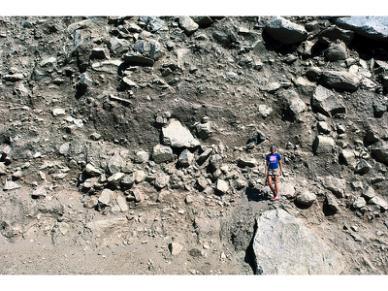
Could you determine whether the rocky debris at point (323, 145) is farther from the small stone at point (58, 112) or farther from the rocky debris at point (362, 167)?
the small stone at point (58, 112)

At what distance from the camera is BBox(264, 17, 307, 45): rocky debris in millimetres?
8745

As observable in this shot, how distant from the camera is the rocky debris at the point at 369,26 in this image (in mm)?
8688

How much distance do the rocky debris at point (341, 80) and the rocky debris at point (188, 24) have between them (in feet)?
10.7

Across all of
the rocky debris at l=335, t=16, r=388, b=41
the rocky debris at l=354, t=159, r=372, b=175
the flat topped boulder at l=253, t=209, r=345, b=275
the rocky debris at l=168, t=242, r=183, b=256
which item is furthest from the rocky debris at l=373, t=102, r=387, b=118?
the rocky debris at l=168, t=242, r=183, b=256

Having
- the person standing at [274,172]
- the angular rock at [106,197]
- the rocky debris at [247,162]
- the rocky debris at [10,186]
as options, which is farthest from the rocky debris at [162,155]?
the rocky debris at [10,186]

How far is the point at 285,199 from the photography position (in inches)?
290

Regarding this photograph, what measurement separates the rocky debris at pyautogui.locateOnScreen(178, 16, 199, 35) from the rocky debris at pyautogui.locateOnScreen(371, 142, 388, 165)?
494cm

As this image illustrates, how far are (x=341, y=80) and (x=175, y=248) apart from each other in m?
5.21

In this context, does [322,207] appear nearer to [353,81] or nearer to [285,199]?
[285,199]

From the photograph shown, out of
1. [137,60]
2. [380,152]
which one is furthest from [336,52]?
[137,60]

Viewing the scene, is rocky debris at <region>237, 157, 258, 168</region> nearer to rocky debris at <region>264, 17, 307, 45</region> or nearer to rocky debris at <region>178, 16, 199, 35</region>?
rocky debris at <region>264, 17, 307, 45</region>

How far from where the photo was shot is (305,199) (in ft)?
23.9

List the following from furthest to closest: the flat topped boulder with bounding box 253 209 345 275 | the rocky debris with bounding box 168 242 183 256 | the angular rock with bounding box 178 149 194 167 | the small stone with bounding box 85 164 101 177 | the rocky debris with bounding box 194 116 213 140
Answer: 1. the rocky debris with bounding box 194 116 213 140
2. the angular rock with bounding box 178 149 194 167
3. the small stone with bounding box 85 164 101 177
4. the rocky debris with bounding box 168 242 183 256
5. the flat topped boulder with bounding box 253 209 345 275

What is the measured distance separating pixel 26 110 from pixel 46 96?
0.55 meters
